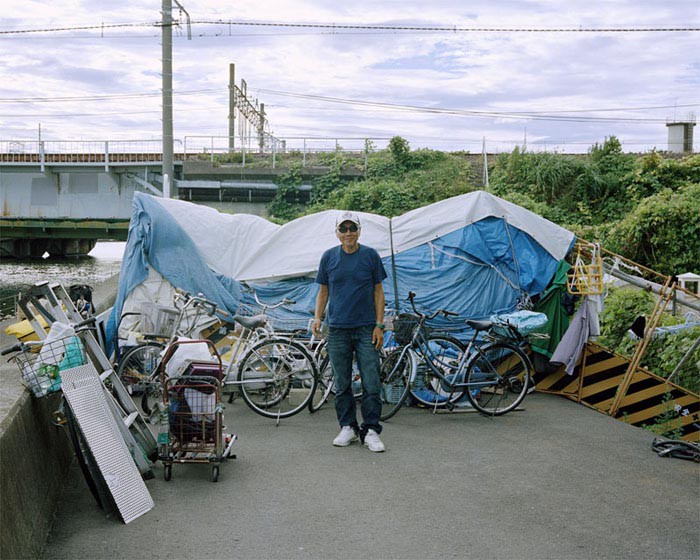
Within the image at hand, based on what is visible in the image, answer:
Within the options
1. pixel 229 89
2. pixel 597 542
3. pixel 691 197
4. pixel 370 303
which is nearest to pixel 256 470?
pixel 370 303

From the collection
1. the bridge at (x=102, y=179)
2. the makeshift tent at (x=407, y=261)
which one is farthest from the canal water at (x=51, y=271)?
the makeshift tent at (x=407, y=261)

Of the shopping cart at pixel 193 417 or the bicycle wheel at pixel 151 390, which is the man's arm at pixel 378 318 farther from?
the bicycle wheel at pixel 151 390

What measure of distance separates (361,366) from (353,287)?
737mm

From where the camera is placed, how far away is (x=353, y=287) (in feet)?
23.2

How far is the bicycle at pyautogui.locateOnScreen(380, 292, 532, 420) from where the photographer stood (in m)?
8.27

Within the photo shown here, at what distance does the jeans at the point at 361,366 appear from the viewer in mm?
7102

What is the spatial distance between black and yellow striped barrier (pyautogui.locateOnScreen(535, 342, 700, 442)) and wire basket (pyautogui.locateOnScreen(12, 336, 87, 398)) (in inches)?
251

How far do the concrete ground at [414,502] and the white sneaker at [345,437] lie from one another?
4.0 inches

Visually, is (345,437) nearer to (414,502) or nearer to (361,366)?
(361,366)

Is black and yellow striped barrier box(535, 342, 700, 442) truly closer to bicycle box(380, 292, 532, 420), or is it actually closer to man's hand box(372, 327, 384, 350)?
bicycle box(380, 292, 532, 420)

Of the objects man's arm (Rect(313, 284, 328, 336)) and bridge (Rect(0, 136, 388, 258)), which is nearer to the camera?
man's arm (Rect(313, 284, 328, 336))

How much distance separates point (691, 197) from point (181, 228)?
38.5 ft

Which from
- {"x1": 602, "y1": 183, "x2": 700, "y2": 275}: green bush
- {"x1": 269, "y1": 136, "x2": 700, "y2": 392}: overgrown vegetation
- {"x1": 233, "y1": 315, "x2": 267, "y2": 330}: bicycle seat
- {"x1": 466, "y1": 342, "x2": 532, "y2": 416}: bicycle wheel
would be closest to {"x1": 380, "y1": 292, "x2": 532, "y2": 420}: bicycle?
{"x1": 466, "y1": 342, "x2": 532, "y2": 416}: bicycle wheel

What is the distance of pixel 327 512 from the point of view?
17.6ft
